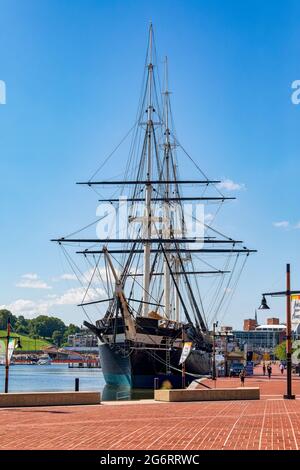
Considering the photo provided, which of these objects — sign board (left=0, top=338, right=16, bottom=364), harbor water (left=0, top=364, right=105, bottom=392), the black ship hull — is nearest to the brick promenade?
sign board (left=0, top=338, right=16, bottom=364)

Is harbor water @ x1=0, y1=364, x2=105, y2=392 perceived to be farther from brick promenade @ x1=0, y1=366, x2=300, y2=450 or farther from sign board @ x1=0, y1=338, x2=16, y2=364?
brick promenade @ x1=0, y1=366, x2=300, y2=450

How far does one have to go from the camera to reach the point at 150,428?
675 inches

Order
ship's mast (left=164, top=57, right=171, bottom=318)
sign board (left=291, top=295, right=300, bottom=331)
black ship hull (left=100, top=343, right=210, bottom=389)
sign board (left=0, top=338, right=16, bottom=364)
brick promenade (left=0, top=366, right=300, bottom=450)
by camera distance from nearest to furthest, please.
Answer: brick promenade (left=0, top=366, right=300, bottom=450)
sign board (left=0, top=338, right=16, bottom=364)
sign board (left=291, top=295, right=300, bottom=331)
black ship hull (left=100, top=343, right=210, bottom=389)
ship's mast (left=164, top=57, right=171, bottom=318)

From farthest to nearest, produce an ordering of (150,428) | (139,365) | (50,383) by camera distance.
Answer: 1. (50,383)
2. (139,365)
3. (150,428)

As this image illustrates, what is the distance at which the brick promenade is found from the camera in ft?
46.2

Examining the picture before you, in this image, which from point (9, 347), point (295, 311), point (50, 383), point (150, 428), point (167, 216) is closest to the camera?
point (150, 428)

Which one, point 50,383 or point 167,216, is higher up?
point 167,216

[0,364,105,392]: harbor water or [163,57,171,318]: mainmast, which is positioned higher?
[163,57,171,318]: mainmast

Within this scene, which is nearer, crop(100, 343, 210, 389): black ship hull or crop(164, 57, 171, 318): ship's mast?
crop(100, 343, 210, 389): black ship hull

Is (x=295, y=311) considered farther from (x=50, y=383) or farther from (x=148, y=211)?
(x=50, y=383)

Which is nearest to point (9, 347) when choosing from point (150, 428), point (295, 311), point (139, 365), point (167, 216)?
point (295, 311)

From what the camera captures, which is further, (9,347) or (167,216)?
(167,216)
